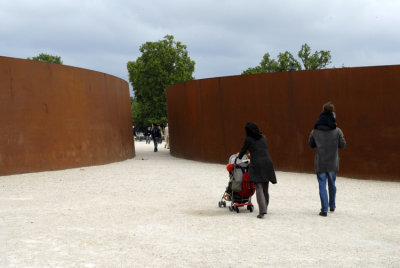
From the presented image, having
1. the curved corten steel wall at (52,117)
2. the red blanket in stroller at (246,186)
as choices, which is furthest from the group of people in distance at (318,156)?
the curved corten steel wall at (52,117)

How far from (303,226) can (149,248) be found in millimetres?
2369

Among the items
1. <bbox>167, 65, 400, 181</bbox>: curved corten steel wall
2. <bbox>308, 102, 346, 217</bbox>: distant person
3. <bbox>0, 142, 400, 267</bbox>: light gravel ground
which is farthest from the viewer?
<bbox>167, 65, 400, 181</bbox>: curved corten steel wall

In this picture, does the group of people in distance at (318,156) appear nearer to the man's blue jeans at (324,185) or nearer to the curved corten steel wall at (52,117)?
the man's blue jeans at (324,185)

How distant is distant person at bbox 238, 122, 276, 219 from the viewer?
689 cm

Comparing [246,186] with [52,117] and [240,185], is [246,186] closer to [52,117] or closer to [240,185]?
[240,185]

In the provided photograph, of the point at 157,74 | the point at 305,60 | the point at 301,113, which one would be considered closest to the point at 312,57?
the point at 305,60

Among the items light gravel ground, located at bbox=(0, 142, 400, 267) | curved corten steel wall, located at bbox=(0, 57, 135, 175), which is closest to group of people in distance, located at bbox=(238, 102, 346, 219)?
light gravel ground, located at bbox=(0, 142, 400, 267)

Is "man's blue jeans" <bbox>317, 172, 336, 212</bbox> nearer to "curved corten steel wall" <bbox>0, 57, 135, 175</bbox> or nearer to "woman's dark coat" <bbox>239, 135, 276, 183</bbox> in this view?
"woman's dark coat" <bbox>239, 135, 276, 183</bbox>

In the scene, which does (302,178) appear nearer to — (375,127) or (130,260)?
(375,127)

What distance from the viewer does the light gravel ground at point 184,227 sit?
15.5 ft

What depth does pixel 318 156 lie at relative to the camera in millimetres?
7344

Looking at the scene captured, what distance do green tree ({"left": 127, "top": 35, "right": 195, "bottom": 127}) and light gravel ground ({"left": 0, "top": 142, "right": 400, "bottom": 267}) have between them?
32.8 m

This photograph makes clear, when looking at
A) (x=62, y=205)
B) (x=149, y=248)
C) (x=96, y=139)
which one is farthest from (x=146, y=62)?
(x=149, y=248)

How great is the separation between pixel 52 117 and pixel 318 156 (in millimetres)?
8653
